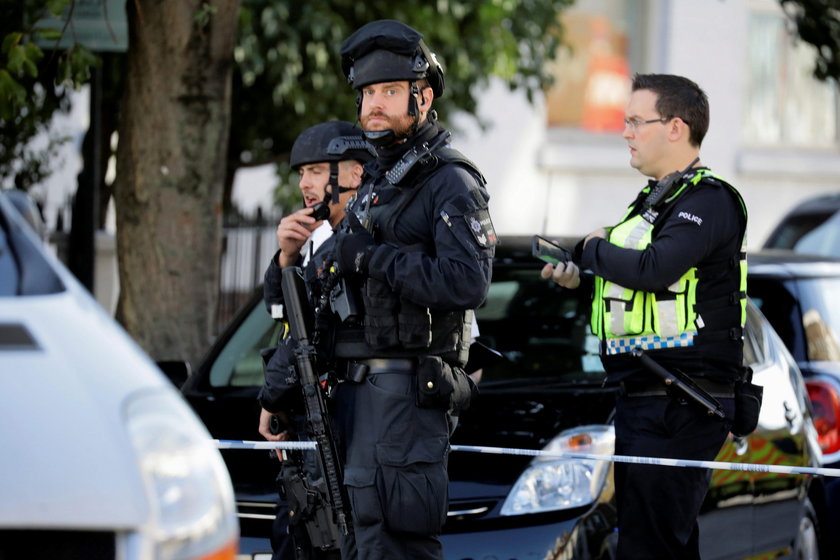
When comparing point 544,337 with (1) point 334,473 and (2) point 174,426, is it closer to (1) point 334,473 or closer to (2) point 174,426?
(1) point 334,473

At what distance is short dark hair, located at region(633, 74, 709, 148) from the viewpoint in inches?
176

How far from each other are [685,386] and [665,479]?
27cm

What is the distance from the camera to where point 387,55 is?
13.6ft

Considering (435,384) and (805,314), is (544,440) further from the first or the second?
(805,314)

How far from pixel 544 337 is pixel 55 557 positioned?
339cm

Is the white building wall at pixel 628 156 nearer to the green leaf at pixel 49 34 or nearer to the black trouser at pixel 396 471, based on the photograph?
the green leaf at pixel 49 34

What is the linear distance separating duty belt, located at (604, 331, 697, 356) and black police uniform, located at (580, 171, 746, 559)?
17 mm

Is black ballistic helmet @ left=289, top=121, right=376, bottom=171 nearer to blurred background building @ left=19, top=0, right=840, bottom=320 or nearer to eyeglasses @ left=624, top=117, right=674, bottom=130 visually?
eyeglasses @ left=624, top=117, right=674, bottom=130

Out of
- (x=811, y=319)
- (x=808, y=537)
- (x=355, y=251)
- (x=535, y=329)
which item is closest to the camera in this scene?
(x=355, y=251)

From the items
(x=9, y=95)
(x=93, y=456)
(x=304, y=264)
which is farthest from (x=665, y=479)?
(x=9, y=95)

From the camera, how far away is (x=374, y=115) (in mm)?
4137

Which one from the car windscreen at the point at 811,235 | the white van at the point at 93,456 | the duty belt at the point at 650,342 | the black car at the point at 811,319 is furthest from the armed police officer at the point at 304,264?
the car windscreen at the point at 811,235

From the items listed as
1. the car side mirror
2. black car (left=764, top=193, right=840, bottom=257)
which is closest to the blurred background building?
black car (left=764, top=193, right=840, bottom=257)

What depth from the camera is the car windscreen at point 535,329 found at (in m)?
5.51
